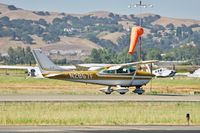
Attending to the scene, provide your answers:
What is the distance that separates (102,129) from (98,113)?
7.64 metres

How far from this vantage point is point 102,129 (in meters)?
29.0

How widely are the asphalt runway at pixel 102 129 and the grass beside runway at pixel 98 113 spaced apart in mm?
1830

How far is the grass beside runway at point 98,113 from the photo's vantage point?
106ft

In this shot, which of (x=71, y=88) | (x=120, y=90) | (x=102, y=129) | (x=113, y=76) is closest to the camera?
(x=102, y=129)

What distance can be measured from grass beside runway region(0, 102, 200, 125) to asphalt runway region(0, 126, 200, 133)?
72.1 inches

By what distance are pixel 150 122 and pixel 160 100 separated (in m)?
13.2

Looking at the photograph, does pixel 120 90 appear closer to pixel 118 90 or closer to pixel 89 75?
pixel 118 90

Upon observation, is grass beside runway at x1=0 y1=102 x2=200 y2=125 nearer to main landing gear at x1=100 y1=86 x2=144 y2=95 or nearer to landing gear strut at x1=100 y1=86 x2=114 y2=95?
main landing gear at x1=100 y1=86 x2=144 y2=95

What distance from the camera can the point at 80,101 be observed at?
4362cm

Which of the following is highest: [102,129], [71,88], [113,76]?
[102,129]

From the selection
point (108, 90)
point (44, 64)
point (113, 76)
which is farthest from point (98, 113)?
point (44, 64)

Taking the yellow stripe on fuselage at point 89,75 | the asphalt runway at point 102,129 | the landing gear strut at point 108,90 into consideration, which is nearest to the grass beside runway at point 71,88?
the landing gear strut at point 108,90

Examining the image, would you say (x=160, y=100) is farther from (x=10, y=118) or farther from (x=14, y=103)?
(x=10, y=118)

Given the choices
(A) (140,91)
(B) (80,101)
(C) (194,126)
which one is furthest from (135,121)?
(A) (140,91)
